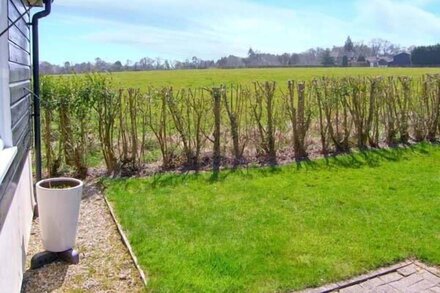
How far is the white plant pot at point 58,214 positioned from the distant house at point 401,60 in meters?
59.2

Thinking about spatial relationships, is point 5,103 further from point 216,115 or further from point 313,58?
point 313,58

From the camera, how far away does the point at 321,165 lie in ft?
21.4

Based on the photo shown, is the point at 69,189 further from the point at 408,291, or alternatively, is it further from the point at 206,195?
the point at 408,291

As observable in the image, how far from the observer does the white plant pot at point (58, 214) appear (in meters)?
3.08

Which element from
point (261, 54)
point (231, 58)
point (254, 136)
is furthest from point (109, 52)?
point (261, 54)

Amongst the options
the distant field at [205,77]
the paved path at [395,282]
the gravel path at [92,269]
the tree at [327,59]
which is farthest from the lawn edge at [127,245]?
the tree at [327,59]

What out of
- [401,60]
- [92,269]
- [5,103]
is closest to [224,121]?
[92,269]

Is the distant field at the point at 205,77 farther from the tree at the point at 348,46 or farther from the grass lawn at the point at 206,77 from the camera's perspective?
the tree at the point at 348,46

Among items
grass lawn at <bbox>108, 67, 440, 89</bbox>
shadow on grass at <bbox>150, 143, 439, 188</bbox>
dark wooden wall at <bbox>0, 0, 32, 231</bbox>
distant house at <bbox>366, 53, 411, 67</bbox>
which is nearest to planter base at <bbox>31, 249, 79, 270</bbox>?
dark wooden wall at <bbox>0, 0, 32, 231</bbox>

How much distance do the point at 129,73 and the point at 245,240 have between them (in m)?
27.1

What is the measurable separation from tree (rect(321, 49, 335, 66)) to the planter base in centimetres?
5075

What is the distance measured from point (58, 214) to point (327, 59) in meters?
52.4

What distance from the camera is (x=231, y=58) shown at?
4038cm

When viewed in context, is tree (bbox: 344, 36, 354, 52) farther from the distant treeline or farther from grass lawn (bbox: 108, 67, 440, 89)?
grass lawn (bbox: 108, 67, 440, 89)
